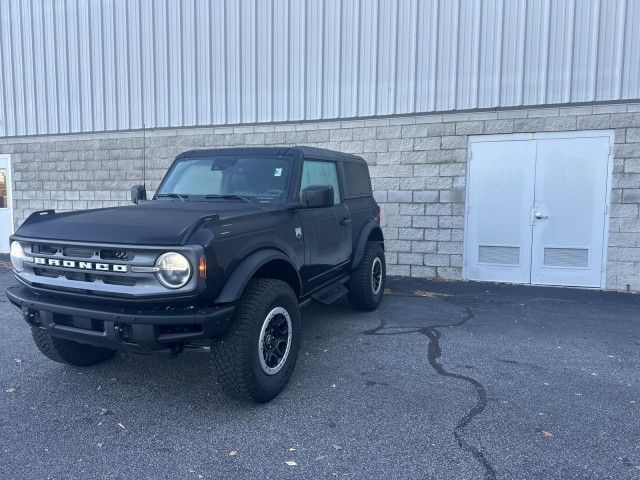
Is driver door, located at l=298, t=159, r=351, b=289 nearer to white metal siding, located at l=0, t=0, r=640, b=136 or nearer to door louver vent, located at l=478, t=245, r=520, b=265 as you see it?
door louver vent, located at l=478, t=245, r=520, b=265

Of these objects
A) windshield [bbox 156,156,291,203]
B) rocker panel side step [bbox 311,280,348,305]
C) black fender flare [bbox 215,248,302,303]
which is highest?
windshield [bbox 156,156,291,203]

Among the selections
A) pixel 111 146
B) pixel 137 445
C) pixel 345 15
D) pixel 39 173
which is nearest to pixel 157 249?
pixel 137 445

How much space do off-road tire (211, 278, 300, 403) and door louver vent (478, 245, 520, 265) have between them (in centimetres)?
549

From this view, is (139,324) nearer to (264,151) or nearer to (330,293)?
(264,151)

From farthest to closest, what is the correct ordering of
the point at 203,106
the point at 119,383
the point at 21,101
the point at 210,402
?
the point at 21,101, the point at 203,106, the point at 119,383, the point at 210,402

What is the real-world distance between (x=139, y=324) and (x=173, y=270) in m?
0.41

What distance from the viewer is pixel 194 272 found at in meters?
3.21

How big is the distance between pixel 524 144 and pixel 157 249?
6.62 metres

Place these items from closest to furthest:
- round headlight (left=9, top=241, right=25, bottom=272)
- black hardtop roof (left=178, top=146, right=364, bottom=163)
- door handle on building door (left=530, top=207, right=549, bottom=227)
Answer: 1. round headlight (left=9, top=241, right=25, bottom=272)
2. black hardtop roof (left=178, top=146, right=364, bottom=163)
3. door handle on building door (left=530, top=207, right=549, bottom=227)

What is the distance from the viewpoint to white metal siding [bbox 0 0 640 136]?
777 centimetres

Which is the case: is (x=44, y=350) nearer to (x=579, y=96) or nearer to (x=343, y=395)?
(x=343, y=395)

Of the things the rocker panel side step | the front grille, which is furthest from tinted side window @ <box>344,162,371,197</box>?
the front grille

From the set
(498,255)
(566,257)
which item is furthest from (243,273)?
(566,257)

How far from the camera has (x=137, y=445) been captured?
3.23 meters
